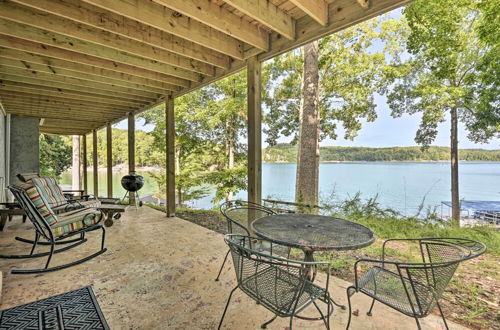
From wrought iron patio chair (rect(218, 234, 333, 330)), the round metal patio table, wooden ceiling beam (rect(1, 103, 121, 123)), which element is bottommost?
wrought iron patio chair (rect(218, 234, 333, 330))

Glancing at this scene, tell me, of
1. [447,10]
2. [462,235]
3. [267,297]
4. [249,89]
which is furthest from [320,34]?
[447,10]

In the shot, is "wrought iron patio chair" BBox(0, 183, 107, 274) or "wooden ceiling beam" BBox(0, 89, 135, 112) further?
"wooden ceiling beam" BBox(0, 89, 135, 112)

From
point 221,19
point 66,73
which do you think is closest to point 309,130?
point 221,19

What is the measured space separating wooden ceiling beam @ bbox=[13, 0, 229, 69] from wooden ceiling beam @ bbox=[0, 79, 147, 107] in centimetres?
286

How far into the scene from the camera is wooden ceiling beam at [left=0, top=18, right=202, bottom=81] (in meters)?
2.56

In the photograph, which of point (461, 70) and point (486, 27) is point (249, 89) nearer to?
point (486, 27)

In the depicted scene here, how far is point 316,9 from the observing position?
224 cm

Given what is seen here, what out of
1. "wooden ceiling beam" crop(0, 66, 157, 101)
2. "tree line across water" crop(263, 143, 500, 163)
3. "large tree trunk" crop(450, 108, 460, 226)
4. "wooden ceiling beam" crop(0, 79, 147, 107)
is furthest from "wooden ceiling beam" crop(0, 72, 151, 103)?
"large tree trunk" crop(450, 108, 460, 226)

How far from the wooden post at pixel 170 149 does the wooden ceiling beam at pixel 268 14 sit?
3239 millimetres

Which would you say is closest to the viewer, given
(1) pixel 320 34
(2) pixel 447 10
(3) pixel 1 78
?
(1) pixel 320 34

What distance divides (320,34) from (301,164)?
3096 millimetres

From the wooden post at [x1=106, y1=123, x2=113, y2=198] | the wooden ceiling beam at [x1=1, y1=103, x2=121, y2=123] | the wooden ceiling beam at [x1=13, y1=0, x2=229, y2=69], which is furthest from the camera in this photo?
the wooden post at [x1=106, y1=123, x2=113, y2=198]

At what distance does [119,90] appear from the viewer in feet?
15.4

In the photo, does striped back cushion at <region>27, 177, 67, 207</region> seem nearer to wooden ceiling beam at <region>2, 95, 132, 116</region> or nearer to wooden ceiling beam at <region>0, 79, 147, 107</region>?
wooden ceiling beam at <region>0, 79, 147, 107</region>
